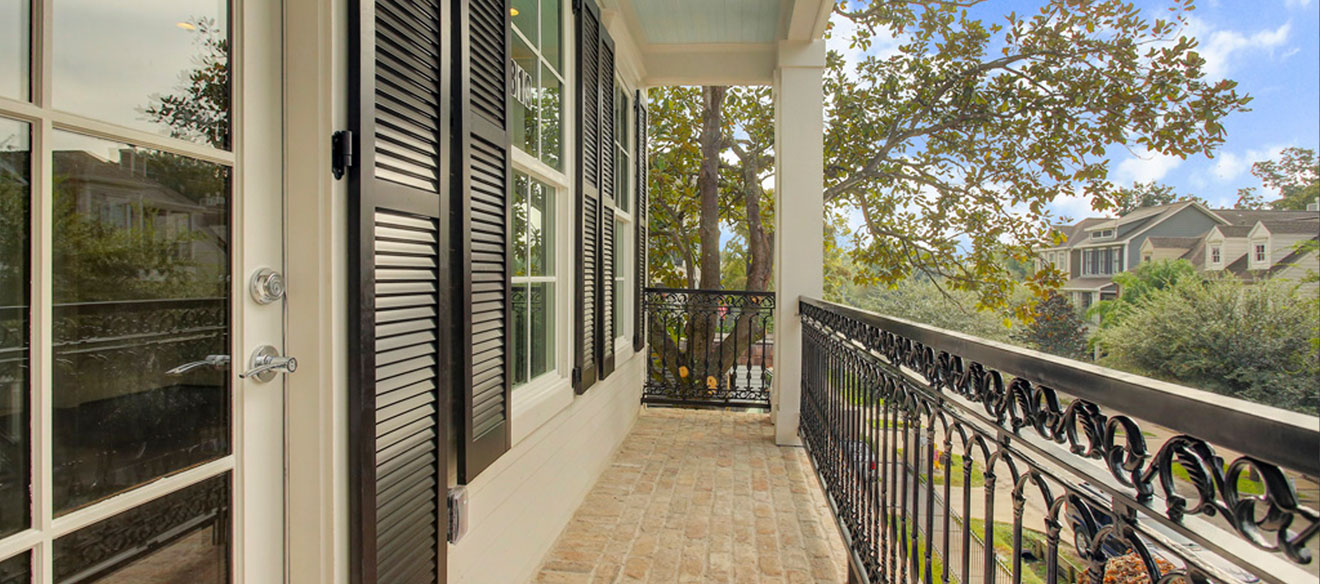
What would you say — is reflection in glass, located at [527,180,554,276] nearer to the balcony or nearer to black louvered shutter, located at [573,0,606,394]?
black louvered shutter, located at [573,0,606,394]

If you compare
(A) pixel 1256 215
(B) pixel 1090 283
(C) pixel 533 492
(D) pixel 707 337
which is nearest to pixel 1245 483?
(C) pixel 533 492

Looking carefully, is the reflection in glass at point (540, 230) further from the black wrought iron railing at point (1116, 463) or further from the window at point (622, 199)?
the black wrought iron railing at point (1116, 463)

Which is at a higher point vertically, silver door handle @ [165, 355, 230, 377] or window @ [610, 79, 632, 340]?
window @ [610, 79, 632, 340]

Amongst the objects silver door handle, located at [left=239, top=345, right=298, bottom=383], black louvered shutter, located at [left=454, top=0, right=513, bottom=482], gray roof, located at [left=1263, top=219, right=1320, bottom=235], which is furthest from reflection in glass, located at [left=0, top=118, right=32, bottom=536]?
gray roof, located at [left=1263, top=219, right=1320, bottom=235]

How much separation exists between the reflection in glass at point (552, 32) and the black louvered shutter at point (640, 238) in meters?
1.78

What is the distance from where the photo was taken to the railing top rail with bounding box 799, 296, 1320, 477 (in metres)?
0.43

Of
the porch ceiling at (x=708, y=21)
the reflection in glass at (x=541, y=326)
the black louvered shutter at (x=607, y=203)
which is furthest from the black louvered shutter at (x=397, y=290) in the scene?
the porch ceiling at (x=708, y=21)

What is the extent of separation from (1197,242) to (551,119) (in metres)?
12.6

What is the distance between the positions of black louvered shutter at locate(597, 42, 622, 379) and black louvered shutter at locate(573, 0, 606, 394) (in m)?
0.08

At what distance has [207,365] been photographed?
0.89 meters

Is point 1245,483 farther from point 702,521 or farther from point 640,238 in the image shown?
point 640,238

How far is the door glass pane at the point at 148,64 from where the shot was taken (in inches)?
27.6

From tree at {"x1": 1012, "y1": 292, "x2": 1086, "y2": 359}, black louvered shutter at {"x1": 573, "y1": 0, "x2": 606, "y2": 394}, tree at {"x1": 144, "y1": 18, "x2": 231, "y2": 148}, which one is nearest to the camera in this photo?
tree at {"x1": 144, "y1": 18, "x2": 231, "y2": 148}

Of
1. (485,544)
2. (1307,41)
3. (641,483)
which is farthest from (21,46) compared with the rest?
(1307,41)
